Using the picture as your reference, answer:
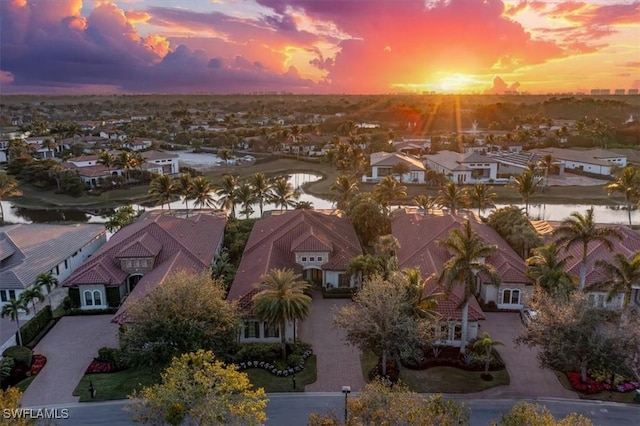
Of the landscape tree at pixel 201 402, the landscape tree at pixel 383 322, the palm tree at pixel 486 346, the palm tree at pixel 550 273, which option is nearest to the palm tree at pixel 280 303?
the landscape tree at pixel 383 322

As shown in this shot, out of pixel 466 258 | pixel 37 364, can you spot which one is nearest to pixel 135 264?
pixel 37 364

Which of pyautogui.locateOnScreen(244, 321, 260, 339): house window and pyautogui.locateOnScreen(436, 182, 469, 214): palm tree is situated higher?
pyautogui.locateOnScreen(436, 182, 469, 214): palm tree

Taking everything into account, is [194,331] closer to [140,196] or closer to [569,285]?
[569,285]

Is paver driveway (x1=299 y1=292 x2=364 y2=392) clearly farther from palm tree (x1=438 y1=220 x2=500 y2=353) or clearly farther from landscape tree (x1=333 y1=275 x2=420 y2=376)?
palm tree (x1=438 y1=220 x2=500 y2=353)

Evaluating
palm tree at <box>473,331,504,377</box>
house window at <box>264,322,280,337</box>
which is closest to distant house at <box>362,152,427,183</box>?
house window at <box>264,322,280,337</box>

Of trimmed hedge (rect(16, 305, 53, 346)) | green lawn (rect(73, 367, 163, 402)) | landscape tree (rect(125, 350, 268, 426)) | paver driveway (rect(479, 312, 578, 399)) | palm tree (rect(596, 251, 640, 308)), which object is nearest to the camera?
landscape tree (rect(125, 350, 268, 426))

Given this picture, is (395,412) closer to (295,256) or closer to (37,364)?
(37,364)

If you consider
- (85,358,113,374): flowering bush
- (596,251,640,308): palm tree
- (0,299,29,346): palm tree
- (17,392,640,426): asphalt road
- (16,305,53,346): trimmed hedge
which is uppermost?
(596,251,640,308): palm tree

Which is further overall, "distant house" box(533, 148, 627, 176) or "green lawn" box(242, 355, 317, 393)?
"distant house" box(533, 148, 627, 176)
